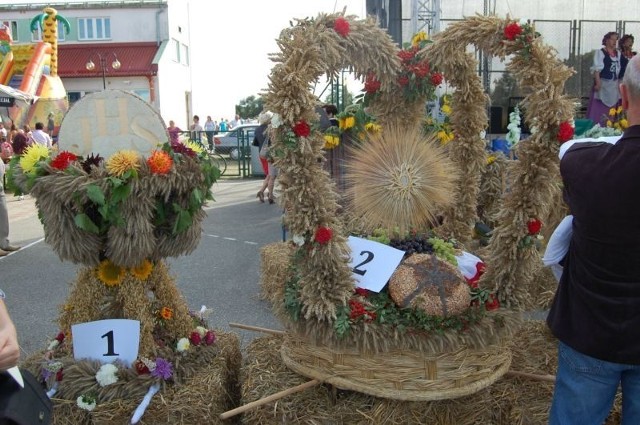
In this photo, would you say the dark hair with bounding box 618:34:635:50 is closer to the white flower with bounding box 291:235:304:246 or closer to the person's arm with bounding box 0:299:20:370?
the white flower with bounding box 291:235:304:246

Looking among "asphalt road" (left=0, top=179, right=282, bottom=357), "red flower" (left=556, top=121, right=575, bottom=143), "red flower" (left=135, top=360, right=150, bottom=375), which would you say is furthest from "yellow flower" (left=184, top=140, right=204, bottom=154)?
"red flower" (left=556, top=121, right=575, bottom=143)

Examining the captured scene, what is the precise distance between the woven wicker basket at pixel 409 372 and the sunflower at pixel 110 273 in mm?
949

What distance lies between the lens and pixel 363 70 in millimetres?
2852

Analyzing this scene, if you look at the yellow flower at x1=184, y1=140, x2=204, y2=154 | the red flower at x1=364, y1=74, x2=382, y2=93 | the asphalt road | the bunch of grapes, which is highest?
the red flower at x1=364, y1=74, x2=382, y2=93

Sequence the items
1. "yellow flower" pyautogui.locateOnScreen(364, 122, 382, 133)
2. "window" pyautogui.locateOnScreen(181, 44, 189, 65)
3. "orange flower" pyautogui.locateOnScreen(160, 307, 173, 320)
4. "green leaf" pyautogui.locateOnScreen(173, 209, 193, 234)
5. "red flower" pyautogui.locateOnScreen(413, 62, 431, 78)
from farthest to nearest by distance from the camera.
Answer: "window" pyautogui.locateOnScreen(181, 44, 189, 65)
"yellow flower" pyautogui.locateOnScreen(364, 122, 382, 133)
"red flower" pyautogui.locateOnScreen(413, 62, 431, 78)
"orange flower" pyautogui.locateOnScreen(160, 307, 173, 320)
"green leaf" pyautogui.locateOnScreen(173, 209, 193, 234)

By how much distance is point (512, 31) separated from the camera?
7.79ft

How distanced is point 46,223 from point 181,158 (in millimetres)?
658

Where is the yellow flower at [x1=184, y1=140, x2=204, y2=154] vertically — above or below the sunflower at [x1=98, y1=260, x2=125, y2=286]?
above

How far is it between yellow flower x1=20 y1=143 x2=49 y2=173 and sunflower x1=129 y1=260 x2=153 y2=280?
64 centimetres

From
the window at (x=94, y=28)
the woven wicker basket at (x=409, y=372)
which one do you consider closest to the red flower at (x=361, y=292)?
the woven wicker basket at (x=409, y=372)

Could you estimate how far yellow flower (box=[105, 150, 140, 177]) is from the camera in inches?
94.5

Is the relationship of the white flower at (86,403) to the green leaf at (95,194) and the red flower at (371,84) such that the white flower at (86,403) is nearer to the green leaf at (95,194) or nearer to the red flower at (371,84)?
the green leaf at (95,194)

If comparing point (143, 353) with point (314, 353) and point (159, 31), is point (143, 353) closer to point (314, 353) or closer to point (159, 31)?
point (314, 353)

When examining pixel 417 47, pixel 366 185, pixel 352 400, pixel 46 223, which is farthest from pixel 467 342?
pixel 46 223
